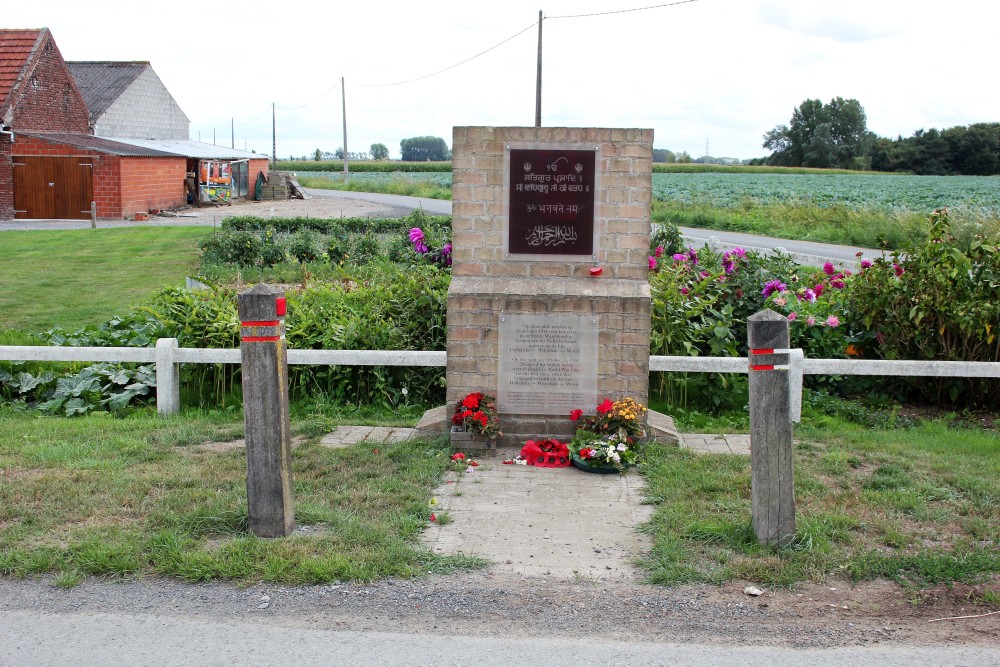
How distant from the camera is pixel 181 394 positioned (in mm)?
9242

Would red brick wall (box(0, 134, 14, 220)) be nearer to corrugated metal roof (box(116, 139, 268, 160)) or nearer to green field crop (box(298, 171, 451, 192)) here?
corrugated metal roof (box(116, 139, 268, 160))

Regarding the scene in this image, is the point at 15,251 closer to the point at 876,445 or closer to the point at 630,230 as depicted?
the point at 630,230

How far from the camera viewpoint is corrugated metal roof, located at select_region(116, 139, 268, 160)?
132 ft

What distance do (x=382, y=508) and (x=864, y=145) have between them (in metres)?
108

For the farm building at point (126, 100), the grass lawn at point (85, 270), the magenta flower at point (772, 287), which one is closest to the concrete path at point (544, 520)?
the magenta flower at point (772, 287)

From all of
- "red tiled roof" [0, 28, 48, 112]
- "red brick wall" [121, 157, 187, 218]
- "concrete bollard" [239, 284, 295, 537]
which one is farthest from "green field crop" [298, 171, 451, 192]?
"concrete bollard" [239, 284, 295, 537]

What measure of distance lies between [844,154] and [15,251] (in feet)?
324

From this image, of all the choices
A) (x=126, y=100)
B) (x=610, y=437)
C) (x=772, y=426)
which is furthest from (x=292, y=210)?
(x=772, y=426)

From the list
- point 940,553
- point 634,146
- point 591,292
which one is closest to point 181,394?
point 591,292

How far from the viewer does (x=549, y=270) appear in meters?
7.71

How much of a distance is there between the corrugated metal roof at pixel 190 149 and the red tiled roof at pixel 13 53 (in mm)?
5495

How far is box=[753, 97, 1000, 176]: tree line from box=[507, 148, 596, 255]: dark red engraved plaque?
307 ft

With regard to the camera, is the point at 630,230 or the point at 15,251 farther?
the point at 15,251

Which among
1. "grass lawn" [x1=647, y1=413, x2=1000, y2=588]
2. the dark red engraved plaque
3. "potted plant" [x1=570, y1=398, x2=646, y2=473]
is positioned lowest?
"grass lawn" [x1=647, y1=413, x2=1000, y2=588]
